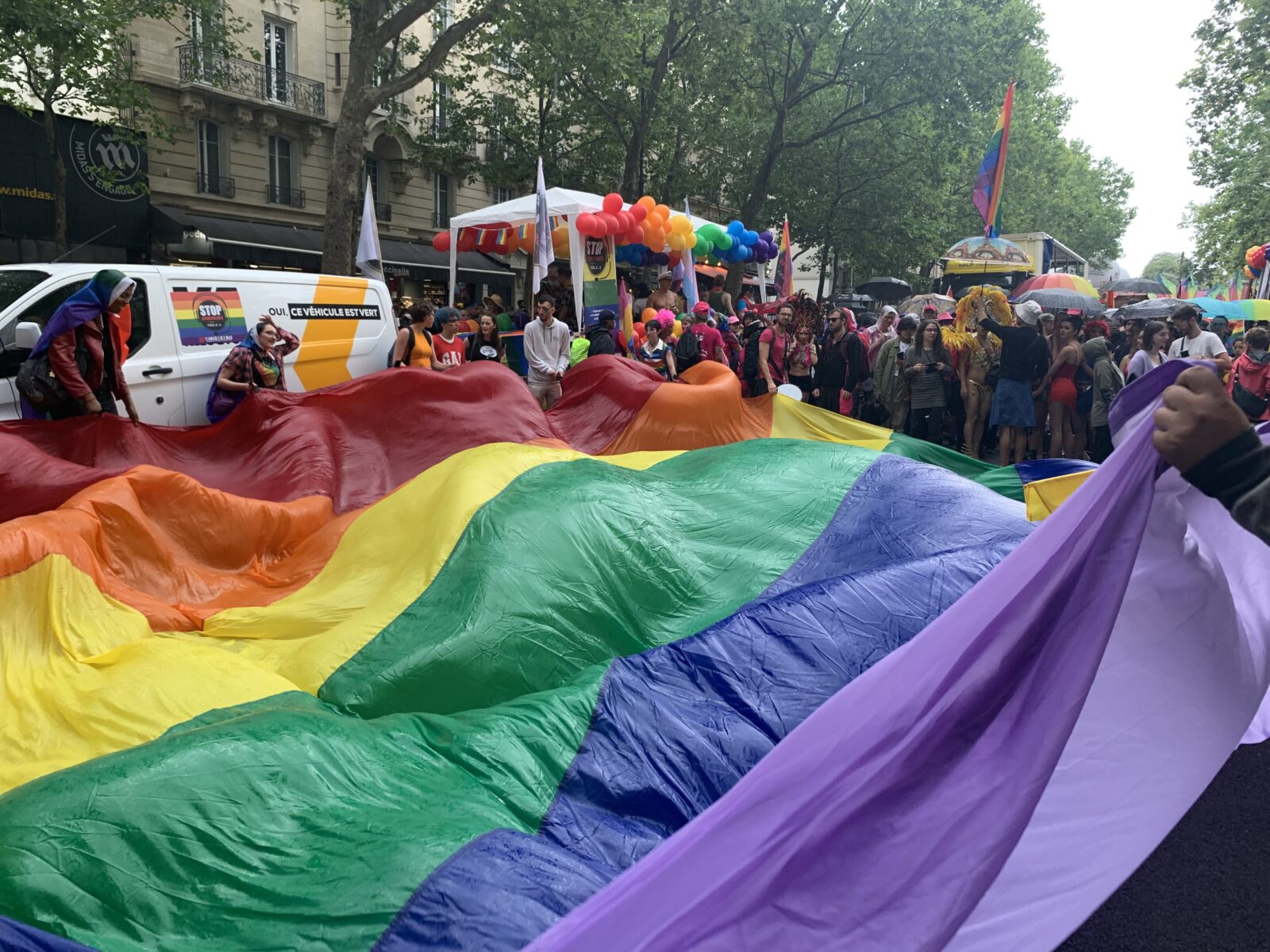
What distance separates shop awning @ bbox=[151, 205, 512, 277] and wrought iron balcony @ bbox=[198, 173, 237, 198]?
2.27 ft

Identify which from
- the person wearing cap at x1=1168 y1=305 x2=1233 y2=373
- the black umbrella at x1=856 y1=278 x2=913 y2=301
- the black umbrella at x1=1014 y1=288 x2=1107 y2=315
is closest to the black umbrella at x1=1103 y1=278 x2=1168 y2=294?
the black umbrella at x1=856 y1=278 x2=913 y2=301

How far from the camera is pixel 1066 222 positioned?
185 feet

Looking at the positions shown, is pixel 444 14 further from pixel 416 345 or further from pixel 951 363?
pixel 416 345

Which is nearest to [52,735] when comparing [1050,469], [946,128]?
[1050,469]

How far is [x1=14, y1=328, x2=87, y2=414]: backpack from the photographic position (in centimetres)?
581

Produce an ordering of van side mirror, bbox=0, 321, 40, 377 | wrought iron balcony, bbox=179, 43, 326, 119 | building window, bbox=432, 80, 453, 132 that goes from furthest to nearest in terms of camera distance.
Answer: building window, bbox=432, 80, 453, 132 < wrought iron balcony, bbox=179, 43, 326, 119 < van side mirror, bbox=0, 321, 40, 377

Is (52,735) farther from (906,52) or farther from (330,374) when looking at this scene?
(906,52)

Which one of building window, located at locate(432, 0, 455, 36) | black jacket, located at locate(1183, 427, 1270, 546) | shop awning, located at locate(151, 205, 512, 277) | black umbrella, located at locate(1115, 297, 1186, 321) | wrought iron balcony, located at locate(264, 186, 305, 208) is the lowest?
black jacket, located at locate(1183, 427, 1270, 546)

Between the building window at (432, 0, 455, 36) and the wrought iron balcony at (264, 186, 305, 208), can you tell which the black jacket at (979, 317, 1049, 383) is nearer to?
the building window at (432, 0, 455, 36)

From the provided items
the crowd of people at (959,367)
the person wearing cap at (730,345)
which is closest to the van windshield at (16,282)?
the crowd of people at (959,367)

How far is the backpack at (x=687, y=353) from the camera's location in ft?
35.5

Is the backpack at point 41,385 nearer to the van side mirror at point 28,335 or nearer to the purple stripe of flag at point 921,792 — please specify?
the van side mirror at point 28,335

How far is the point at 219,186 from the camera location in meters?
24.9

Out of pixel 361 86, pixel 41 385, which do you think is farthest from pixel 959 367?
pixel 361 86
